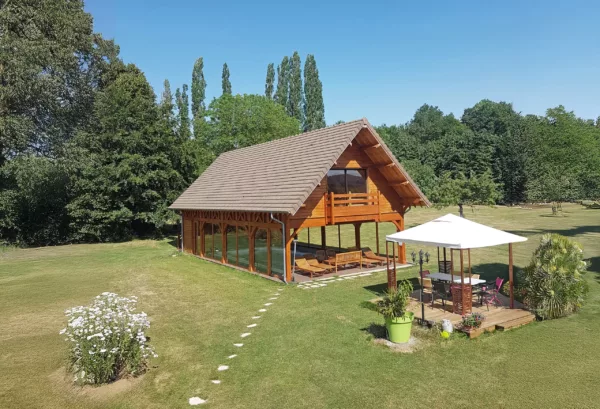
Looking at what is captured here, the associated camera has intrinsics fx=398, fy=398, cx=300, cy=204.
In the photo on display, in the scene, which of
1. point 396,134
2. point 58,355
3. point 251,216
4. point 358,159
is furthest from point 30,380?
point 396,134

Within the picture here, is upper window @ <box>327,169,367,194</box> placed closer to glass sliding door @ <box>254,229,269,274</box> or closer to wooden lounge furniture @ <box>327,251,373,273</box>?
wooden lounge furniture @ <box>327,251,373,273</box>

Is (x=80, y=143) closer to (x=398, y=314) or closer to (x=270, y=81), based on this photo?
(x=398, y=314)

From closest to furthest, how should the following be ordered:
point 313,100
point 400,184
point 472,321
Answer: point 472,321, point 400,184, point 313,100

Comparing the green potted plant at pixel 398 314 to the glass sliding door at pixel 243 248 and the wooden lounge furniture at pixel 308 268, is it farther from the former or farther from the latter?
the glass sliding door at pixel 243 248

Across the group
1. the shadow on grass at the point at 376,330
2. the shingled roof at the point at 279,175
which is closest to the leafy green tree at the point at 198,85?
the shingled roof at the point at 279,175

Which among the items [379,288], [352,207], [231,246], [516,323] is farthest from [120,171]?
[516,323]

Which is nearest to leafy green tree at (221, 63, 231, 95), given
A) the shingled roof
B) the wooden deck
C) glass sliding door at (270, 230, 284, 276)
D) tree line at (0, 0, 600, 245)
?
tree line at (0, 0, 600, 245)
